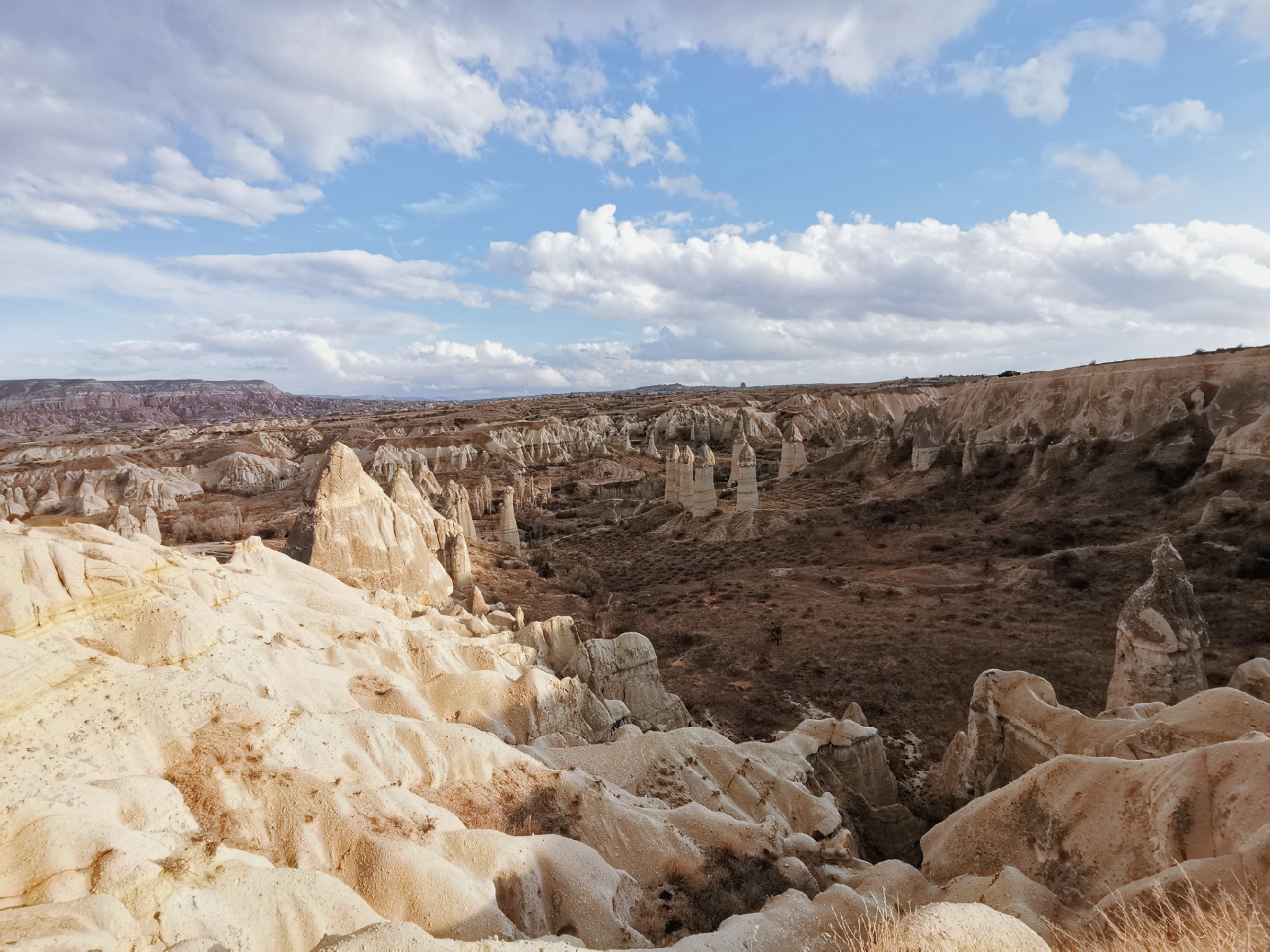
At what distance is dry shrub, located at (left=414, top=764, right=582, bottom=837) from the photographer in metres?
7.79

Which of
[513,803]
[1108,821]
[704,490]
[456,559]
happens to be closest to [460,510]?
[456,559]

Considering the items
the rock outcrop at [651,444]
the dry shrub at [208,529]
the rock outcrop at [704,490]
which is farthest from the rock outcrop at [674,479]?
the rock outcrop at [651,444]

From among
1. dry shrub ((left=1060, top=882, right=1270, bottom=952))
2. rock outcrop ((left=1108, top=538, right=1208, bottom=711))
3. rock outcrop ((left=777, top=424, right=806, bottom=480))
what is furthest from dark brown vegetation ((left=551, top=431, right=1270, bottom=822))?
rock outcrop ((left=777, top=424, right=806, bottom=480))

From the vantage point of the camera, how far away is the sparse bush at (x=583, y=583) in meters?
29.6

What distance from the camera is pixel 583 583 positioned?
30.3 m

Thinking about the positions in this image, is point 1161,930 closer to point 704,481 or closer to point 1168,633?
point 1168,633

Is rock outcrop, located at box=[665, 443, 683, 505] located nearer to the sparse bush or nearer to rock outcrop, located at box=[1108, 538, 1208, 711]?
the sparse bush

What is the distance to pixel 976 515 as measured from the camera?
35812 millimetres

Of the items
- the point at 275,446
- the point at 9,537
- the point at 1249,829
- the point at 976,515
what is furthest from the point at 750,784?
the point at 275,446

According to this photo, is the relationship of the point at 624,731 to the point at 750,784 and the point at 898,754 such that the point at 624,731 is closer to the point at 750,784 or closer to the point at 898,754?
the point at 750,784

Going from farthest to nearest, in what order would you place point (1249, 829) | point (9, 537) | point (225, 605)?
1. point (225, 605)
2. point (9, 537)
3. point (1249, 829)

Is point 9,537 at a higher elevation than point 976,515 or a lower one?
higher

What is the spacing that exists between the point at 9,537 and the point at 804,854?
1113cm

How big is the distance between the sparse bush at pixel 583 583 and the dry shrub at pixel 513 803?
20.3 m
